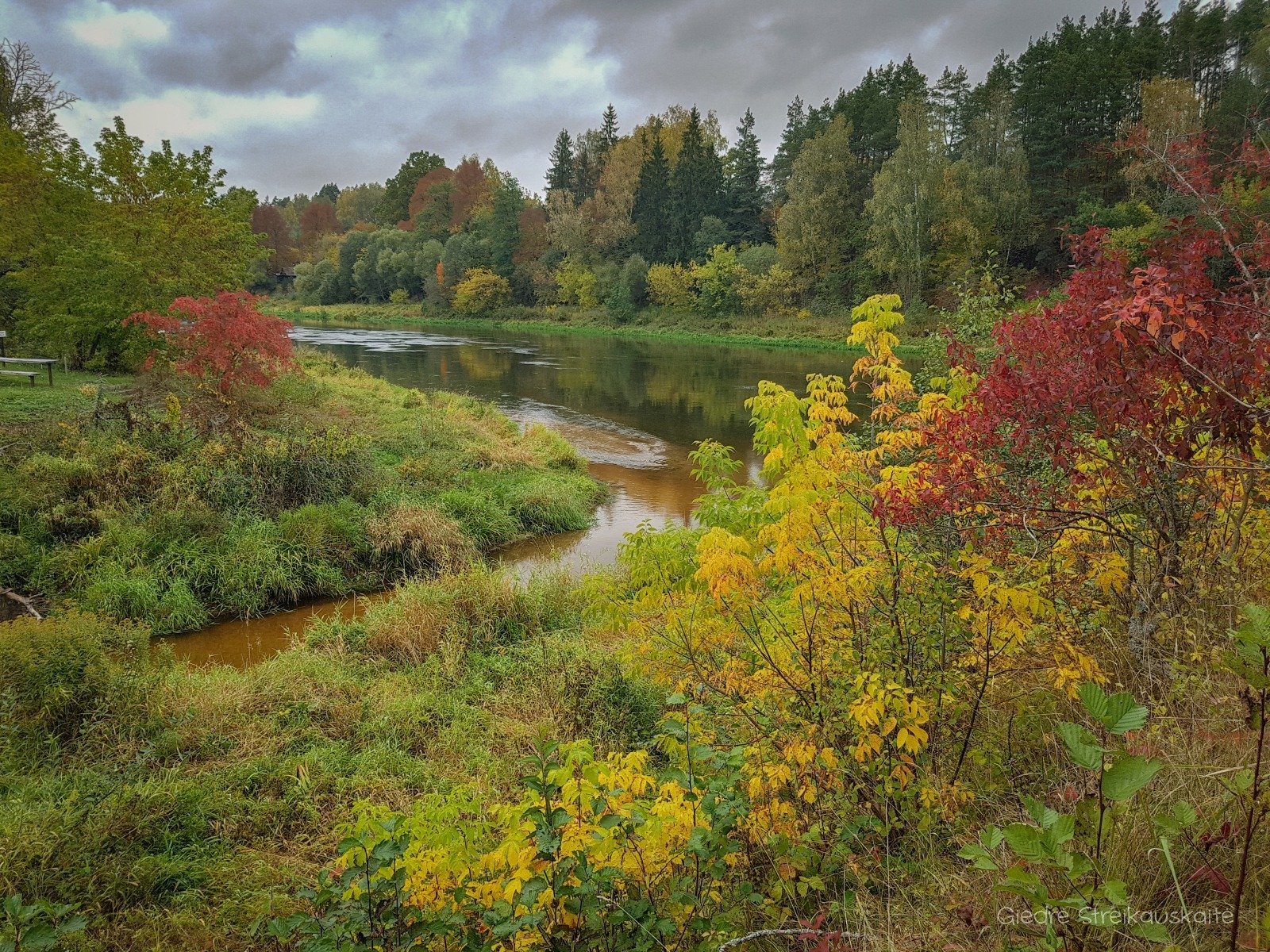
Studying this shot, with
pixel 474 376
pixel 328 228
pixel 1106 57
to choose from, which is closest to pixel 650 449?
pixel 474 376

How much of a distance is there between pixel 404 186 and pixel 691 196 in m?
48.9

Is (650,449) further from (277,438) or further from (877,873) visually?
(877,873)

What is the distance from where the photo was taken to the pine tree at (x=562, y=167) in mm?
65750

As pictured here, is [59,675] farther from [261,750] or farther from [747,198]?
[747,198]

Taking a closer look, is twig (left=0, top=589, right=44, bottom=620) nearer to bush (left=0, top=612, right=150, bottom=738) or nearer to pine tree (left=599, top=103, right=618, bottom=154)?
bush (left=0, top=612, right=150, bottom=738)

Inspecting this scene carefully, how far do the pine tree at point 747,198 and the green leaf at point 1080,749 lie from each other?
176 feet

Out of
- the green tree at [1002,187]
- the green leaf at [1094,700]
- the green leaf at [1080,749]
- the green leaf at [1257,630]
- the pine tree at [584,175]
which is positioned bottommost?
the green leaf at [1080,749]

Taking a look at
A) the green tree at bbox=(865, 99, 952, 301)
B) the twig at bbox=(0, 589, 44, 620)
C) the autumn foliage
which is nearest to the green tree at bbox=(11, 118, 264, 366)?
the autumn foliage

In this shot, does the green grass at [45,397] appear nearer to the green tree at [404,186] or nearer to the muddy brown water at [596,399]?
the muddy brown water at [596,399]

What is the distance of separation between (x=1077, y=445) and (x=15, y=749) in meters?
6.68

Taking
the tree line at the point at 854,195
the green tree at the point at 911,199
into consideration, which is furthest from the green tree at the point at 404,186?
the green tree at the point at 911,199

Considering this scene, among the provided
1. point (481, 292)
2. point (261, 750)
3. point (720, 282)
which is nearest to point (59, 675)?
point (261, 750)

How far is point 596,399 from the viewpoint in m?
24.9

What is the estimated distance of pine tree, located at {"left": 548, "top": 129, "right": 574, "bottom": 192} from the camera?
216 feet
